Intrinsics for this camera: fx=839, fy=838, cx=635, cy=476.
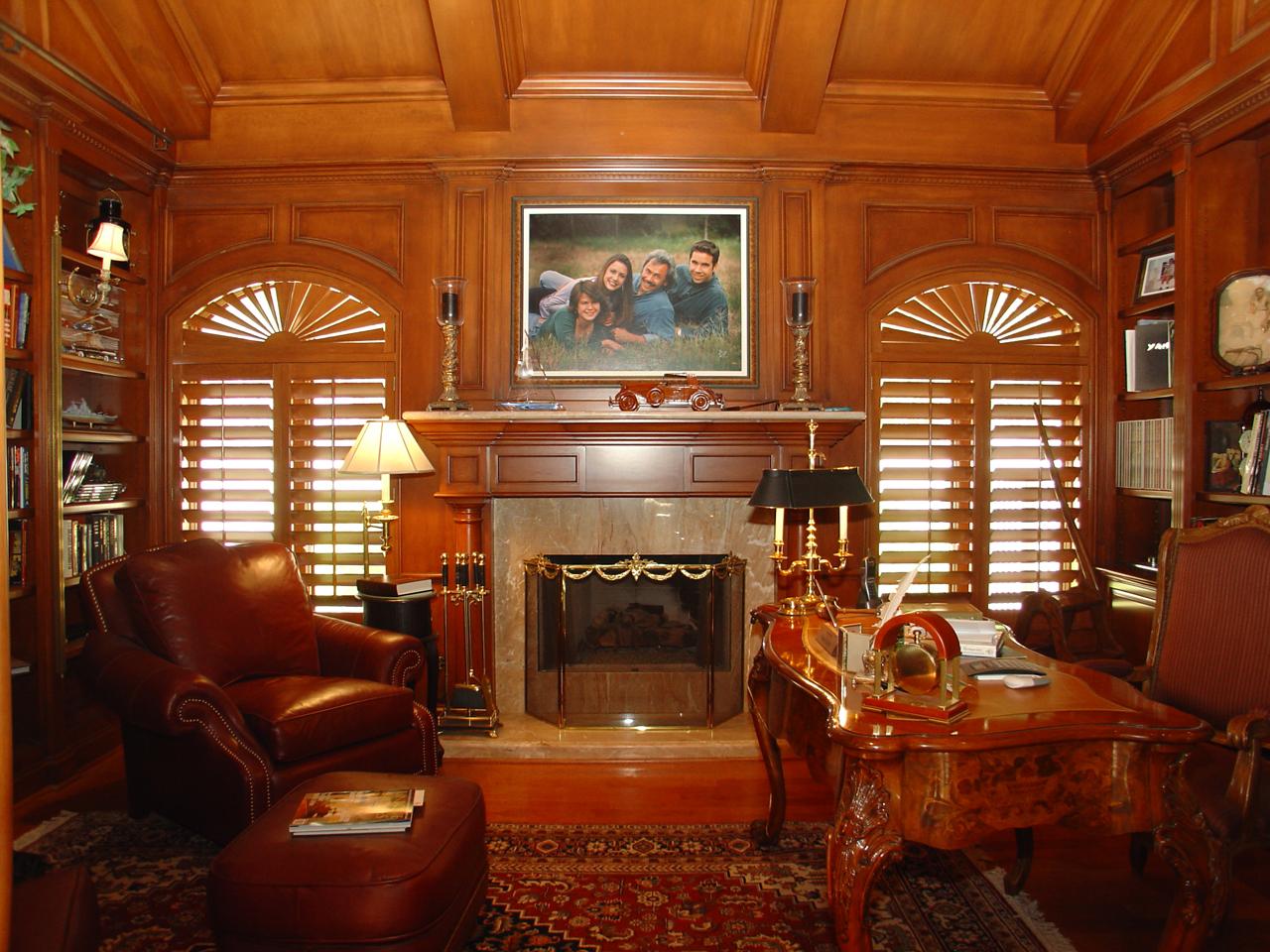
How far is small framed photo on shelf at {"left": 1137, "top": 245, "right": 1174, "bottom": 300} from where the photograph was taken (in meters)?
3.98

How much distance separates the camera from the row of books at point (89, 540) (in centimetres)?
376

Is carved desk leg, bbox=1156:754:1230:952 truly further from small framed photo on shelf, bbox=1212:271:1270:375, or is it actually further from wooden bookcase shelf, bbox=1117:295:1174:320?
wooden bookcase shelf, bbox=1117:295:1174:320

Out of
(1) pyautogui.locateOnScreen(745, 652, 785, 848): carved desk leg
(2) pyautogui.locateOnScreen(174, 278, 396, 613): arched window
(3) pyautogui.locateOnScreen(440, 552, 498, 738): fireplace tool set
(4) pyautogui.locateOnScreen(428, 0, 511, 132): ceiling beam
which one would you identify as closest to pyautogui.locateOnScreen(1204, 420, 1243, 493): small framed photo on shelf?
(1) pyautogui.locateOnScreen(745, 652, 785, 848): carved desk leg

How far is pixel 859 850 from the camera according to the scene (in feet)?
5.93

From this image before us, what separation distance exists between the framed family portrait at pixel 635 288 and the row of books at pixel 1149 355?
1.91 metres

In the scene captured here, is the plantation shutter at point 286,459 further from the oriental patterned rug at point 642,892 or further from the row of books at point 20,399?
the oriental patterned rug at point 642,892

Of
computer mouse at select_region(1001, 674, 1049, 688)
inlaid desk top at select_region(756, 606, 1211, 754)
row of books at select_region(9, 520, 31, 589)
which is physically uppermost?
row of books at select_region(9, 520, 31, 589)

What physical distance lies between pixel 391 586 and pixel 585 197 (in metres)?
2.12

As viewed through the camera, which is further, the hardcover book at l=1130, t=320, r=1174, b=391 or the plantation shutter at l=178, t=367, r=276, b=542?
the plantation shutter at l=178, t=367, r=276, b=542

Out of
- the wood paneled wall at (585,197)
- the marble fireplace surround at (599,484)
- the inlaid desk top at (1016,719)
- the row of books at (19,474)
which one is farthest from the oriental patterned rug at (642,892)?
the wood paneled wall at (585,197)

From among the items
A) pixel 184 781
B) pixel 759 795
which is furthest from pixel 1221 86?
pixel 184 781

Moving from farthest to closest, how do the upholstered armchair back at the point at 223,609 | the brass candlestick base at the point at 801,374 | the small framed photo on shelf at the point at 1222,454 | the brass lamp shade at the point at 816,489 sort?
the brass candlestick base at the point at 801,374, the small framed photo on shelf at the point at 1222,454, the upholstered armchair back at the point at 223,609, the brass lamp shade at the point at 816,489

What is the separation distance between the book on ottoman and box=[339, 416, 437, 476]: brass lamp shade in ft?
5.80

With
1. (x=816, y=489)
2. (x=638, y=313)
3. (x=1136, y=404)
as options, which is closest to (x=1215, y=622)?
(x=816, y=489)
